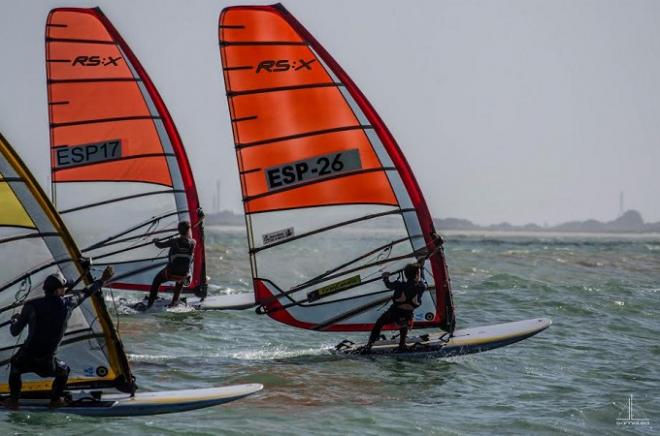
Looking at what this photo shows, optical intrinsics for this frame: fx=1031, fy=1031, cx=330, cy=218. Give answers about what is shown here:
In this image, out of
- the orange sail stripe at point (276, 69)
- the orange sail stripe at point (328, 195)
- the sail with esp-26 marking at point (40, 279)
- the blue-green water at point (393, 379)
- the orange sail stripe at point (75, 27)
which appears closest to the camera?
the sail with esp-26 marking at point (40, 279)

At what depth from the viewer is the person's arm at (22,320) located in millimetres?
6845

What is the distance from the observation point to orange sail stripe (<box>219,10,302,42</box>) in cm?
1010

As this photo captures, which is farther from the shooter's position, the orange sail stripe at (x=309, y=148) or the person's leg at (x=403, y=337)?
the orange sail stripe at (x=309, y=148)

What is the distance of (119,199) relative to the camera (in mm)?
14000

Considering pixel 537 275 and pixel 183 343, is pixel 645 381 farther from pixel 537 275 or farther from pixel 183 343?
pixel 537 275

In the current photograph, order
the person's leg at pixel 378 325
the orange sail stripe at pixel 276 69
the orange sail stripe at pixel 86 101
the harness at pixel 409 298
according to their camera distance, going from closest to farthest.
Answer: the harness at pixel 409 298, the person's leg at pixel 378 325, the orange sail stripe at pixel 276 69, the orange sail stripe at pixel 86 101

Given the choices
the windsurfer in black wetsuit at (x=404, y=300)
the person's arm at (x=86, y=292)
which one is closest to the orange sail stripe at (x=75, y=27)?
the windsurfer in black wetsuit at (x=404, y=300)

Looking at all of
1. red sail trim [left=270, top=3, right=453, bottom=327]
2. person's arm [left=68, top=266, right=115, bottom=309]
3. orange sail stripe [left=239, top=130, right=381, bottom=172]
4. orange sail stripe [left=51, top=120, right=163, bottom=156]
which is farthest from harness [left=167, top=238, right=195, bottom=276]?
person's arm [left=68, top=266, right=115, bottom=309]

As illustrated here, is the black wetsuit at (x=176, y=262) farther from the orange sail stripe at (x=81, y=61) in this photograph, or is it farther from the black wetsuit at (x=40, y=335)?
the black wetsuit at (x=40, y=335)

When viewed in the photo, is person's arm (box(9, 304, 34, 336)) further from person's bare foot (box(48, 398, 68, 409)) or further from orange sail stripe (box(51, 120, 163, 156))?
orange sail stripe (box(51, 120, 163, 156))

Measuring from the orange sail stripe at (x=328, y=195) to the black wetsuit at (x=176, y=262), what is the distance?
278 centimetres

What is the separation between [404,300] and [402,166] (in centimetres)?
133

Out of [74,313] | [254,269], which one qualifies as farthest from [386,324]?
[74,313]

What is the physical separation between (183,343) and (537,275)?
1419 cm
